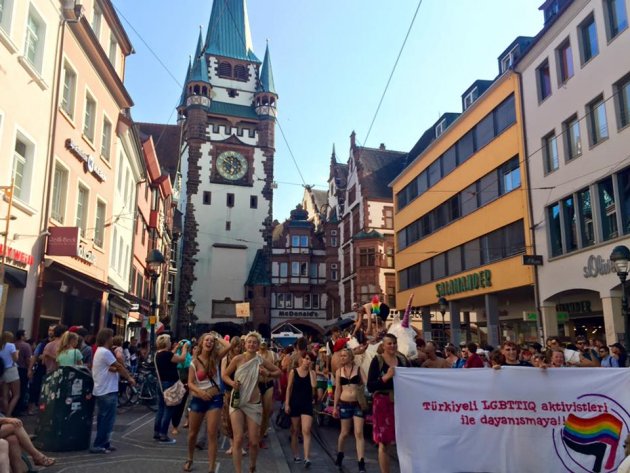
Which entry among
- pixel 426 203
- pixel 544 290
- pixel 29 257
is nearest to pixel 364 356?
pixel 29 257

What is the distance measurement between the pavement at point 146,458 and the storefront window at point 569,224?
13138 millimetres

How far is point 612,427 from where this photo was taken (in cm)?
671

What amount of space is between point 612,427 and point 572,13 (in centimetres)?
1651

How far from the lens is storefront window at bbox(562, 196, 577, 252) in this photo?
19219mm

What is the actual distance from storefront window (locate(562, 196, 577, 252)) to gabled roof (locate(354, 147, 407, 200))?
2500 centimetres

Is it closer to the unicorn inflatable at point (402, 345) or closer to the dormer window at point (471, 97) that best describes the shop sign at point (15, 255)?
the unicorn inflatable at point (402, 345)

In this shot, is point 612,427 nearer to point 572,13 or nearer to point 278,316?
point 572,13

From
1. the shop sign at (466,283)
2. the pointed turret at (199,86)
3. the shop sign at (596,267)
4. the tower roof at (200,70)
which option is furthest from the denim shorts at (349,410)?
the tower roof at (200,70)

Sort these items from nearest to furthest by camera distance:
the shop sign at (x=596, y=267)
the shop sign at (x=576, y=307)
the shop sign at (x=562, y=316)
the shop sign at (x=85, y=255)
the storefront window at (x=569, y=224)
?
1. the shop sign at (x=85, y=255)
2. the shop sign at (x=596, y=267)
3. the storefront window at (x=569, y=224)
4. the shop sign at (x=576, y=307)
5. the shop sign at (x=562, y=316)

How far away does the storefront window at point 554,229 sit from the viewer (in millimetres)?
20234

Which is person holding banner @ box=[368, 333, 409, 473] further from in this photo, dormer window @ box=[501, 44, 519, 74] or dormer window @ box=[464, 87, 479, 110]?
dormer window @ box=[464, 87, 479, 110]

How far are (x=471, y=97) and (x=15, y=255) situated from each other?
76.4 ft

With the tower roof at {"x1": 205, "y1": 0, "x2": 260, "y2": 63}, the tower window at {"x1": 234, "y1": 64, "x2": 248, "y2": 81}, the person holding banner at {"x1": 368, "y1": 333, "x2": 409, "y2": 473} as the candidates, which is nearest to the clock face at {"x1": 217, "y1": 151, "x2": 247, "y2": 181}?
the tower window at {"x1": 234, "y1": 64, "x2": 248, "y2": 81}

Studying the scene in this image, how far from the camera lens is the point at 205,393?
7301 millimetres
